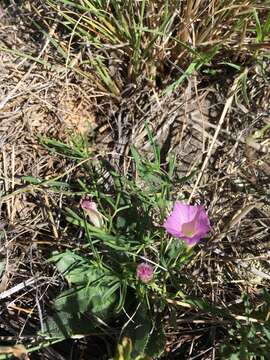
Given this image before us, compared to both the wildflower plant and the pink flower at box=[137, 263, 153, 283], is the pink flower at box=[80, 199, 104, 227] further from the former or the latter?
the pink flower at box=[137, 263, 153, 283]

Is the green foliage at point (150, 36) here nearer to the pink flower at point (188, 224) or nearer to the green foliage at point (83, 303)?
the pink flower at point (188, 224)

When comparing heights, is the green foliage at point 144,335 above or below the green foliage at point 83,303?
below

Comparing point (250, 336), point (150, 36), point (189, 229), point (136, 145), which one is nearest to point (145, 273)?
point (189, 229)

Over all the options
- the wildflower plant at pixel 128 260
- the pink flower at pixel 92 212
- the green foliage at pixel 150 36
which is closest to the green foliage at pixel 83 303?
the wildflower plant at pixel 128 260

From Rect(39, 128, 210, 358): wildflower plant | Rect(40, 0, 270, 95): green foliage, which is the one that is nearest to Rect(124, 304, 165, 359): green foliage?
Rect(39, 128, 210, 358): wildflower plant

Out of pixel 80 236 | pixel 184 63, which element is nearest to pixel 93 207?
pixel 80 236

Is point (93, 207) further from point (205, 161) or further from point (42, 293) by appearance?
point (205, 161)
